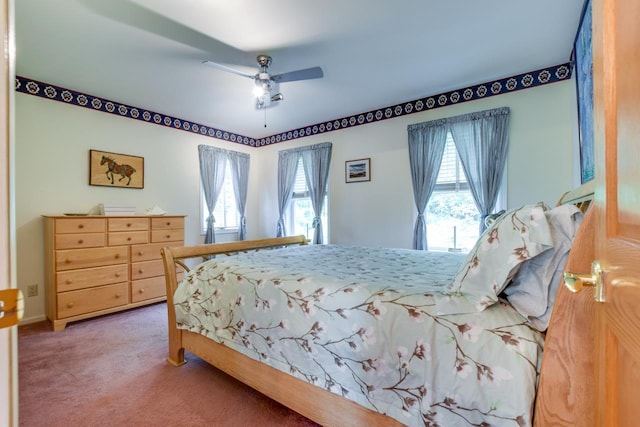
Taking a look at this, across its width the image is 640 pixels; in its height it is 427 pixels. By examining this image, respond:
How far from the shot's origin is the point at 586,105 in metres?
2.06

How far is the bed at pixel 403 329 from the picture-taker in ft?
3.10

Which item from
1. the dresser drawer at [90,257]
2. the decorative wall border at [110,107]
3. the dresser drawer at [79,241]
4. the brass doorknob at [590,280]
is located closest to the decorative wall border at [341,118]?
the decorative wall border at [110,107]

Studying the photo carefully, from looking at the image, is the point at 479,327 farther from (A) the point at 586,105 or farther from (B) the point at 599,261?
(A) the point at 586,105

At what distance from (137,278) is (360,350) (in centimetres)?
317

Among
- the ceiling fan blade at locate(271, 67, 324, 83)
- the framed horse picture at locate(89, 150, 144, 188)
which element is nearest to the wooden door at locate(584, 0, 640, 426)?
the ceiling fan blade at locate(271, 67, 324, 83)

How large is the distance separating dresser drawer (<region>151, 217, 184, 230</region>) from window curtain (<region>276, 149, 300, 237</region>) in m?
1.65

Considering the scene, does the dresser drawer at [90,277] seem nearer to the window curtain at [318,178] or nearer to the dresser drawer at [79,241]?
the dresser drawer at [79,241]

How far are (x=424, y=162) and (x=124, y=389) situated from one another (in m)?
3.59

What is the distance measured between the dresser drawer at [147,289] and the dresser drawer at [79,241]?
0.61 meters

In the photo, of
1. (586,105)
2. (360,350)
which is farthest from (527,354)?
(586,105)

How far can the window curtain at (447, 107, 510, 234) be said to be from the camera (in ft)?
10.2

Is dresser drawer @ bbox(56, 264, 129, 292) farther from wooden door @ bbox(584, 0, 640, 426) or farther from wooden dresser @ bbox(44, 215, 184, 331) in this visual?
wooden door @ bbox(584, 0, 640, 426)

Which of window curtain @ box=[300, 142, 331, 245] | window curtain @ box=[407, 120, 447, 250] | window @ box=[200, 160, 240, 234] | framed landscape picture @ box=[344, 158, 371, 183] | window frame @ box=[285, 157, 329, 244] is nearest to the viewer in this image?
window curtain @ box=[407, 120, 447, 250]

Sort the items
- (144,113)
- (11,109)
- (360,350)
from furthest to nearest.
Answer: (144,113) → (360,350) → (11,109)
